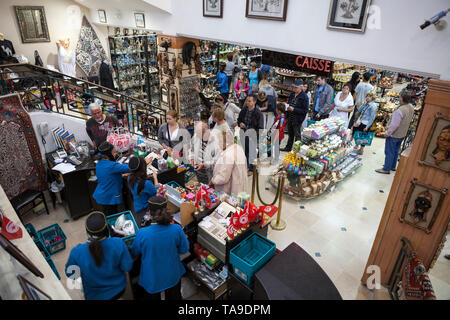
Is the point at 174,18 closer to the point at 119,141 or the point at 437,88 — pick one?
the point at 119,141

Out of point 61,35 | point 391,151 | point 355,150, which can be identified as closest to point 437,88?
point 391,151

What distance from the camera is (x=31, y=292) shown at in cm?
172

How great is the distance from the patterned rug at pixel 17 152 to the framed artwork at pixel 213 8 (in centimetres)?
384

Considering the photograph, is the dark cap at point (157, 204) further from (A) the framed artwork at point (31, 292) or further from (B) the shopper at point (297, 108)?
(B) the shopper at point (297, 108)

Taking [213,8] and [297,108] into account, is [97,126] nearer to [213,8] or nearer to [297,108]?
[213,8]

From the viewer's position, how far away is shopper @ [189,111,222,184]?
5.13 m

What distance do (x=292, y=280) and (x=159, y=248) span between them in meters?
1.38

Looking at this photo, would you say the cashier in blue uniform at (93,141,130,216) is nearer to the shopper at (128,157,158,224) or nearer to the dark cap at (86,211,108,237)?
the shopper at (128,157,158,224)

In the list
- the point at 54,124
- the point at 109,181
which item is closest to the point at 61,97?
the point at 54,124

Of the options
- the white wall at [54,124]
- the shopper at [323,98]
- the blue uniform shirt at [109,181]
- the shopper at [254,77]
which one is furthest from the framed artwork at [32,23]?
the shopper at [323,98]

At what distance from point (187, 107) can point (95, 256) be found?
622 cm

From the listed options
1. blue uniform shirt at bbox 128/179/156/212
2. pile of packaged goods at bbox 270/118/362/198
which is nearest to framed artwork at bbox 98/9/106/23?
pile of packaged goods at bbox 270/118/362/198

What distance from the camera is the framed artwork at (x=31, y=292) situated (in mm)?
1656
